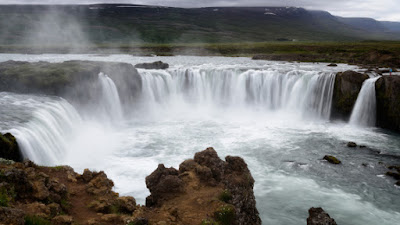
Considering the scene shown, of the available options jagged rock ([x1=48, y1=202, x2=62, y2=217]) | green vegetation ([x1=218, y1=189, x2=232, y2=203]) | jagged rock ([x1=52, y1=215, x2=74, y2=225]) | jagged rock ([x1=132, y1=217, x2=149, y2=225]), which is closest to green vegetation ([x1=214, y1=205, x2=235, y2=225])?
green vegetation ([x1=218, y1=189, x2=232, y2=203])

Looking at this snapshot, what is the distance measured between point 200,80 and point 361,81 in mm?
20327

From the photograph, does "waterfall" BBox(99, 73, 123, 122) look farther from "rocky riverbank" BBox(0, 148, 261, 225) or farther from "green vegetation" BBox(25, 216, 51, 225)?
"green vegetation" BBox(25, 216, 51, 225)

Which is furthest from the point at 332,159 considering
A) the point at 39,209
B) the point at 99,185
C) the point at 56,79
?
the point at 56,79

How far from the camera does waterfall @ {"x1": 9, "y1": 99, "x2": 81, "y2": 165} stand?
18.2m

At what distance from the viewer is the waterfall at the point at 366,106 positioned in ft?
111

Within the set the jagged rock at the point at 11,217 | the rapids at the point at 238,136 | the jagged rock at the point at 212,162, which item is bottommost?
the rapids at the point at 238,136

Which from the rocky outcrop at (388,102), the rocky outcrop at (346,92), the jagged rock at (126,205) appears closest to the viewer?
the jagged rock at (126,205)

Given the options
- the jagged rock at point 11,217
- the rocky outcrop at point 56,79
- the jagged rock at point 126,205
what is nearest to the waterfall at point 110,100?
the rocky outcrop at point 56,79

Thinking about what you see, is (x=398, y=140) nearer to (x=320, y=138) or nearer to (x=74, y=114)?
(x=320, y=138)

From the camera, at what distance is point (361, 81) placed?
35.0m

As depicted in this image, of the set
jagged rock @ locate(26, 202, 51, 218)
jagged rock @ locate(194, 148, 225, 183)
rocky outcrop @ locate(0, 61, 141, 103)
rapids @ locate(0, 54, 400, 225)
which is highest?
rocky outcrop @ locate(0, 61, 141, 103)

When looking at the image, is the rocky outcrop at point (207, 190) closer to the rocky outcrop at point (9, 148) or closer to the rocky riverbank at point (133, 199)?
the rocky riverbank at point (133, 199)

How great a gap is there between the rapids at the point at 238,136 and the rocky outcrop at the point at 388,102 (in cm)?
155

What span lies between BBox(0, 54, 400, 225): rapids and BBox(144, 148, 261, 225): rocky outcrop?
4.17 m
